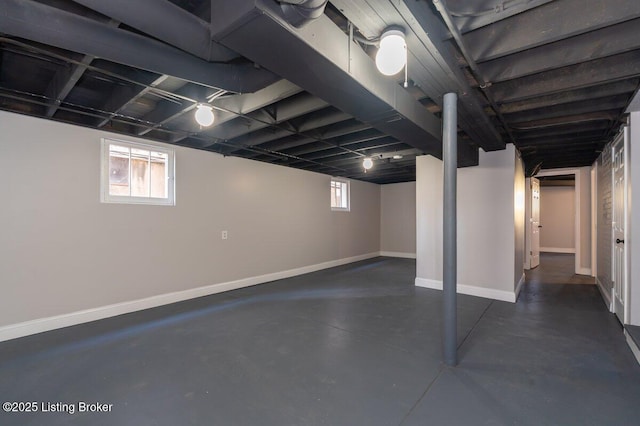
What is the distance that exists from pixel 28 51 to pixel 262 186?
358 cm

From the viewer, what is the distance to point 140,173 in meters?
3.95

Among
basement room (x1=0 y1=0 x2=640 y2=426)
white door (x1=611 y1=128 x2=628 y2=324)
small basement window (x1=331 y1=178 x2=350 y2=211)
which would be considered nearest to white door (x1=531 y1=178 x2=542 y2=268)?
basement room (x1=0 y1=0 x2=640 y2=426)

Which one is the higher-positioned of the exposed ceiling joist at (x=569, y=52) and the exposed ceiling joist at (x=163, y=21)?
the exposed ceiling joist at (x=569, y=52)

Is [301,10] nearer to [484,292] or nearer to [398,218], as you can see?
[484,292]

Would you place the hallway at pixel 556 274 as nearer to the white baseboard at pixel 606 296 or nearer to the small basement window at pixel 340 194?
the white baseboard at pixel 606 296

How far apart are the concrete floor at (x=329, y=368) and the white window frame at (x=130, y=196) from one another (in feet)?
4.85

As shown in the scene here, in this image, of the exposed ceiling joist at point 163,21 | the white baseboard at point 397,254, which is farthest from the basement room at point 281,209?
the white baseboard at point 397,254

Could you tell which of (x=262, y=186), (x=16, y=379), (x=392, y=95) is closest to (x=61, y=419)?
(x=16, y=379)

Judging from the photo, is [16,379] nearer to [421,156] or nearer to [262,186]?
[262,186]

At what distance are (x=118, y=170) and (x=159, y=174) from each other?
53 cm

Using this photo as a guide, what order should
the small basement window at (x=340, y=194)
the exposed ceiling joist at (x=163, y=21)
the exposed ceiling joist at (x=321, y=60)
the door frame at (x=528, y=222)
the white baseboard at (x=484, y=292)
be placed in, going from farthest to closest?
the small basement window at (x=340, y=194), the door frame at (x=528, y=222), the white baseboard at (x=484, y=292), the exposed ceiling joist at (x=163, y=21), the exposed ceiling joist at (x=321, y=60)

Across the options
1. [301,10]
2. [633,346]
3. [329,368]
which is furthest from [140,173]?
[633,346]

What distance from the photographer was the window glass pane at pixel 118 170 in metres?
3.64

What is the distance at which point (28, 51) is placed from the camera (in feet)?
6.98
